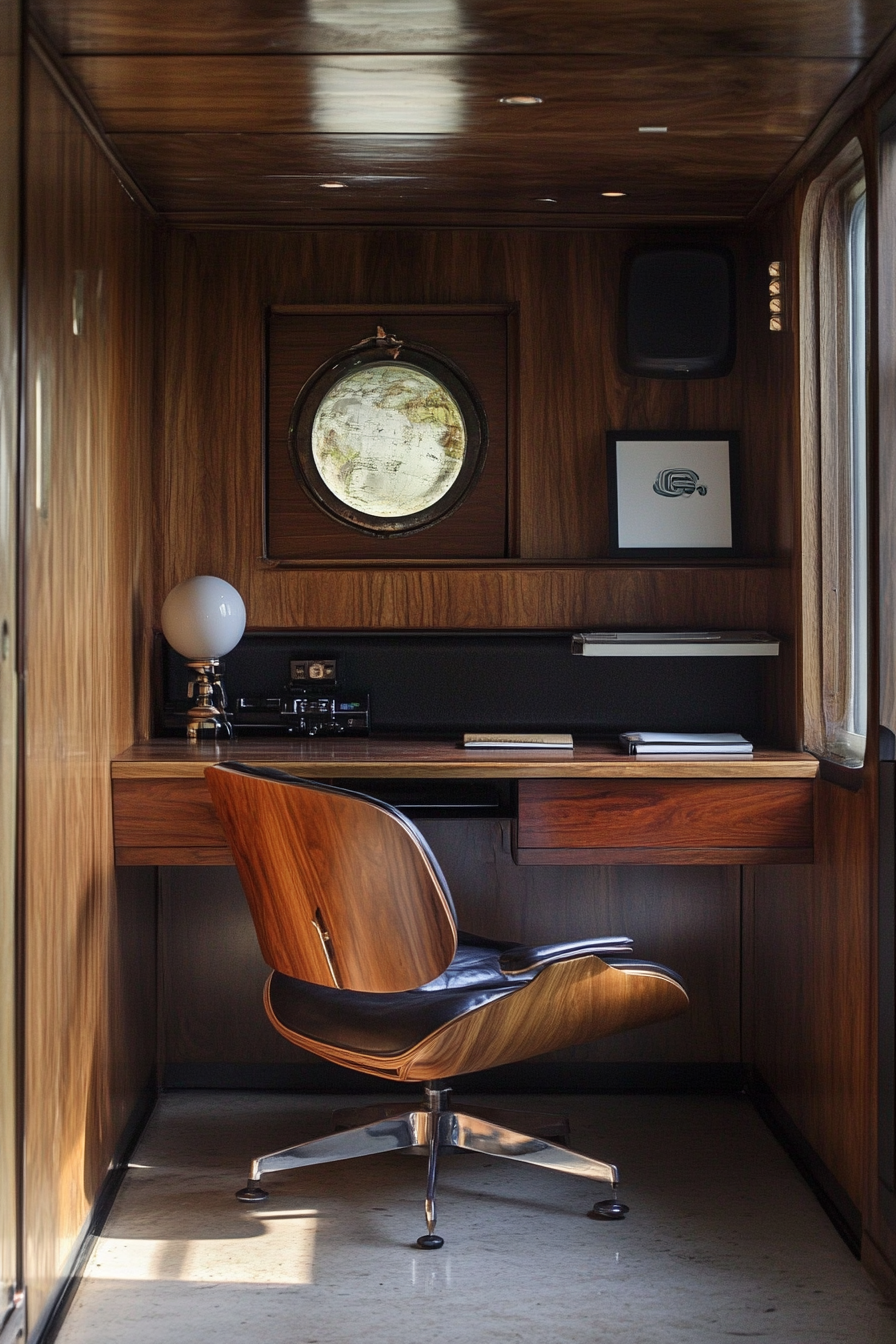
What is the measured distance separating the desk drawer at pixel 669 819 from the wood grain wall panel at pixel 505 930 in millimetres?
550

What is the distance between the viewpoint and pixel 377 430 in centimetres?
351

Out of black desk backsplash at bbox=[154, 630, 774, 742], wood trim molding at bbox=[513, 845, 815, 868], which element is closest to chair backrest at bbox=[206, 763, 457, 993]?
wood trim molding at bbox=[513, 845, 815, 868]

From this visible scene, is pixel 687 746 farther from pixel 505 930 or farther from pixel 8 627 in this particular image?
pixel 8 627

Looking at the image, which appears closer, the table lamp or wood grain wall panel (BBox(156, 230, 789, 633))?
the table lamp

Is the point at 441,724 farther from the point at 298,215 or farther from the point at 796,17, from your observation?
the point at 796,17

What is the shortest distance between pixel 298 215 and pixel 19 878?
2.02m

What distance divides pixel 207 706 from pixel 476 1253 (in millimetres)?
1500

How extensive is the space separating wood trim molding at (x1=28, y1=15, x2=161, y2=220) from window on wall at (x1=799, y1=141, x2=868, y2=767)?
1.65m

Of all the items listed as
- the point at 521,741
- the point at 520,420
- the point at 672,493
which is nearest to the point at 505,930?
the point at 521,741

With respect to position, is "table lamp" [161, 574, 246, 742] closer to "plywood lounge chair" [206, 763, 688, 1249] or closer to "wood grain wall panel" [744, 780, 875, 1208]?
"plywood lounge chair" [206, 763, 688, 1249]

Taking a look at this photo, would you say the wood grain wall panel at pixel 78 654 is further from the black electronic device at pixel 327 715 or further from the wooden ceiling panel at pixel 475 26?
the black electronic device at pixel 327 715

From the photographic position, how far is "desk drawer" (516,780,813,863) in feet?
9.53

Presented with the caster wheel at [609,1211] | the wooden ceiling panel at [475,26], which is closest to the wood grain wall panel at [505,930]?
the caster wheel at [609,1211]

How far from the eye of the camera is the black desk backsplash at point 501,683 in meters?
3.50
